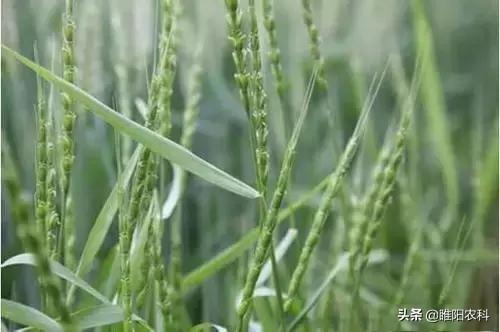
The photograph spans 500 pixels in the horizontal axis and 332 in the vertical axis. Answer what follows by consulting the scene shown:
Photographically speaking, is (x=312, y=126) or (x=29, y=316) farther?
(x=312, y=126)

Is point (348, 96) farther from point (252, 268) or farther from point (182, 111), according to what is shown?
point (252, 268)

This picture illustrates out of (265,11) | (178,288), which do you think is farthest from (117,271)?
(265,11)

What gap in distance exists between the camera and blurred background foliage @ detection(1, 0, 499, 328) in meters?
0.47

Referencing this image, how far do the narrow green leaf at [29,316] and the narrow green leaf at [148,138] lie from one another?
0.08 m

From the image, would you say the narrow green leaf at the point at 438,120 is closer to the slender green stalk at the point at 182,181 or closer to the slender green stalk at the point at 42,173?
the slender green stalk at the point at 182,181

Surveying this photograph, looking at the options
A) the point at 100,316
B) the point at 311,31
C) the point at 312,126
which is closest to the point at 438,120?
the point at 312,126

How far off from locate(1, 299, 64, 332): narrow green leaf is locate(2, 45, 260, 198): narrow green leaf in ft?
0.27

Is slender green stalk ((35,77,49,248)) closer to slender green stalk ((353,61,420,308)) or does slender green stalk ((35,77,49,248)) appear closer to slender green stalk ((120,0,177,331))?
slender green stalk ((120,0,177,331))

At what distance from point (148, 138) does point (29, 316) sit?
90 mm

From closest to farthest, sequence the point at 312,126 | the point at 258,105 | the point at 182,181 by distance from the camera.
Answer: the point at 258,105, the point at 182,181, the point at 312,126

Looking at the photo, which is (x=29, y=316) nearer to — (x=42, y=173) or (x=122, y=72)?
(x=42, y=173)

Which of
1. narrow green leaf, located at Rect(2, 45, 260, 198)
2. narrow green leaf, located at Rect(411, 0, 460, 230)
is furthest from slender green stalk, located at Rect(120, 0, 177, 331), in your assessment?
narrow green leaf, located at Rect(411, 0, 460, 230)

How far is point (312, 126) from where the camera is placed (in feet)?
1.91

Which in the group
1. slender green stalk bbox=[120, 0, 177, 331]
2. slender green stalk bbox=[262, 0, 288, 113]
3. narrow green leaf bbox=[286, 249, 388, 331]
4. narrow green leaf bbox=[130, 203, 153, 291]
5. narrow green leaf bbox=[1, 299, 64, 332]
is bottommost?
narrow green leaf bbox=[286, 249, 388, 331]
